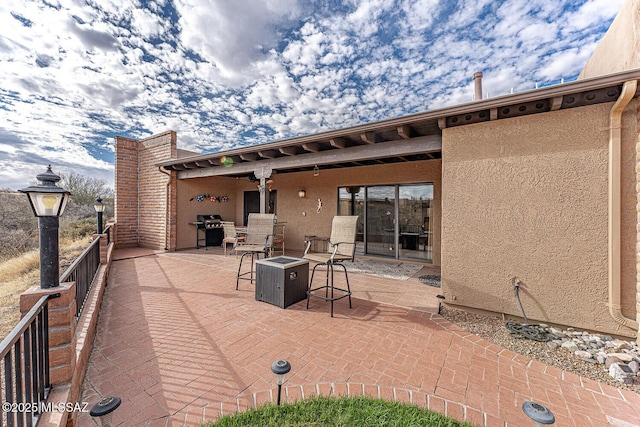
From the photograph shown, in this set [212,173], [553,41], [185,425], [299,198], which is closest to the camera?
[185,425]

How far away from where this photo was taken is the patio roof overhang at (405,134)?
2883 millimetres

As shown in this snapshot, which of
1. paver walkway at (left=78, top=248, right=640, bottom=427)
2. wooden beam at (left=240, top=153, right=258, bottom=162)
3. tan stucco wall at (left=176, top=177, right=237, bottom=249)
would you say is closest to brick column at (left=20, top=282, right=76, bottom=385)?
paver walkway at (left=78, top=248, right=640, bottom=427)

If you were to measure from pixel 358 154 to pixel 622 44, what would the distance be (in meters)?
4.33

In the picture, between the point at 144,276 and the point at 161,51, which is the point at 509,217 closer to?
the point at 144,276

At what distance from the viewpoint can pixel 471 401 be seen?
6.35 feet

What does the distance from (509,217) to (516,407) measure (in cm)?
231

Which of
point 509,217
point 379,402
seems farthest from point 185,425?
point 509,217

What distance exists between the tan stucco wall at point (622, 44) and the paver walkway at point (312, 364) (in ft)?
13.8

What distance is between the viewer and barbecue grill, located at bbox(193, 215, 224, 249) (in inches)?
356

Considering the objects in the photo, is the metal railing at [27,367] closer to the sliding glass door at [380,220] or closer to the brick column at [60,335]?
the brick column at [60,335]

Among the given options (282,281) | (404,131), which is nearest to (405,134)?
(404,131)

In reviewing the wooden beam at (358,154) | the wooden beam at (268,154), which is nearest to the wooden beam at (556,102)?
the wooden beam at (358,154)

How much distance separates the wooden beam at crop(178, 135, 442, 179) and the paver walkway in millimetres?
2508

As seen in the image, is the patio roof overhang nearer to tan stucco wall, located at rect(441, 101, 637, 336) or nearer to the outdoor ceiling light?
tan stucco wall, located at rect(441, 101, 637, 336)
